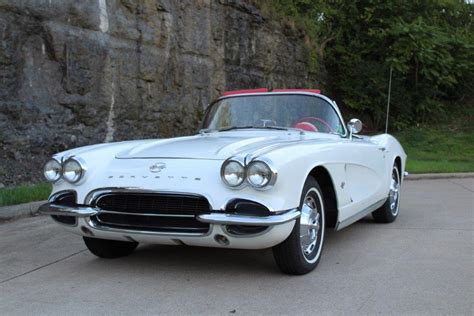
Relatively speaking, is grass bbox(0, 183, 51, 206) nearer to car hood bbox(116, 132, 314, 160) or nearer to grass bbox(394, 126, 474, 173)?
car hood bbox(116, 132, 314, 160)

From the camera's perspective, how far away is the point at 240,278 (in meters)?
4.04

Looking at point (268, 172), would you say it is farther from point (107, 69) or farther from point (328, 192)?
point (107, 69)

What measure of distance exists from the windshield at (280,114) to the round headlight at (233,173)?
1.54 meters

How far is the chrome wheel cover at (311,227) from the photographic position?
4.15 m

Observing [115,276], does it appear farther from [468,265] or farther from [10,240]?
[468,265]

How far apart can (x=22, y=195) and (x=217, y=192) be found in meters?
4.55

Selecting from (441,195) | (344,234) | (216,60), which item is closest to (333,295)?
(344,234)

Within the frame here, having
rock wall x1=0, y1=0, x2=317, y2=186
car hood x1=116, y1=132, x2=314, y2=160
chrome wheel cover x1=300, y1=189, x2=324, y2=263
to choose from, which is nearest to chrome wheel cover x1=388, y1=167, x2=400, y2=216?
car hood x1=116, y1=132, x2=314, y2=160

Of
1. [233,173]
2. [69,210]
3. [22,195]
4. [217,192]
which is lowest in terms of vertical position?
[22,195]

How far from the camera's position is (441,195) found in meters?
8.92

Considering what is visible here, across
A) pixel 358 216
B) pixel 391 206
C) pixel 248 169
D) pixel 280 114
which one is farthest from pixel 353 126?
pixel 248 169

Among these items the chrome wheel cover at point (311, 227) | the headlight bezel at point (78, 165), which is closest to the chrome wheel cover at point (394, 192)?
the chrome wheel cover at point (311, 227)

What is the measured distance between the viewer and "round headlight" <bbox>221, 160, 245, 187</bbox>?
→ 12.2ft

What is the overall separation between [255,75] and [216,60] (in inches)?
77.7
